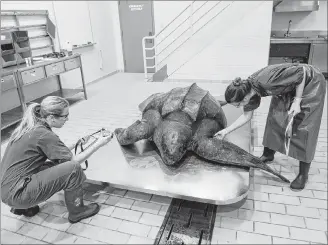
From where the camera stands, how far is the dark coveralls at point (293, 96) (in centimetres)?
205

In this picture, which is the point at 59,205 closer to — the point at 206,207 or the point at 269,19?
the point at 206,207

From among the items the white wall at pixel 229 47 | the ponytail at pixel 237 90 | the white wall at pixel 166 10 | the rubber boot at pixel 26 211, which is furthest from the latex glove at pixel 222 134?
the white wall at pixel 166 10

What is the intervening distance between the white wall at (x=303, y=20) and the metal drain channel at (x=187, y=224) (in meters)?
5.52

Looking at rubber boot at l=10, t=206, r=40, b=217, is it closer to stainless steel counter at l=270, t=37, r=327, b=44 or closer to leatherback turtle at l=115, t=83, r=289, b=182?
leatherback turtle at l=115, t=83, r=289, b=182

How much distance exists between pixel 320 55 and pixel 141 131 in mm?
4936

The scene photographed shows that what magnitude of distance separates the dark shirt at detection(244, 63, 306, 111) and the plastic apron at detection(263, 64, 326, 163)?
10 centimetres

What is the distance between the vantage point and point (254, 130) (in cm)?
356

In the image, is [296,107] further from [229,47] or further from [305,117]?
[229,47]

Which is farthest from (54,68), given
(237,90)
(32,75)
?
(237,90)

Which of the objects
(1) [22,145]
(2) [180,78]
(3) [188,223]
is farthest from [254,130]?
(1) [22,145]

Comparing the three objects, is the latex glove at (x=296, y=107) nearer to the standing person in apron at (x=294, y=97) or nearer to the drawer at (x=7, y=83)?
the standing person in apron at (x=294, y=97)

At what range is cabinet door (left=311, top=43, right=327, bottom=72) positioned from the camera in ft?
18.6

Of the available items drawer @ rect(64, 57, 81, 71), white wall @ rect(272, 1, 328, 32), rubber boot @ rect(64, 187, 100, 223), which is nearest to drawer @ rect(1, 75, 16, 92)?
drawer @ rect(64, 57, 81, 71)

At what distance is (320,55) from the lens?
5734mm
